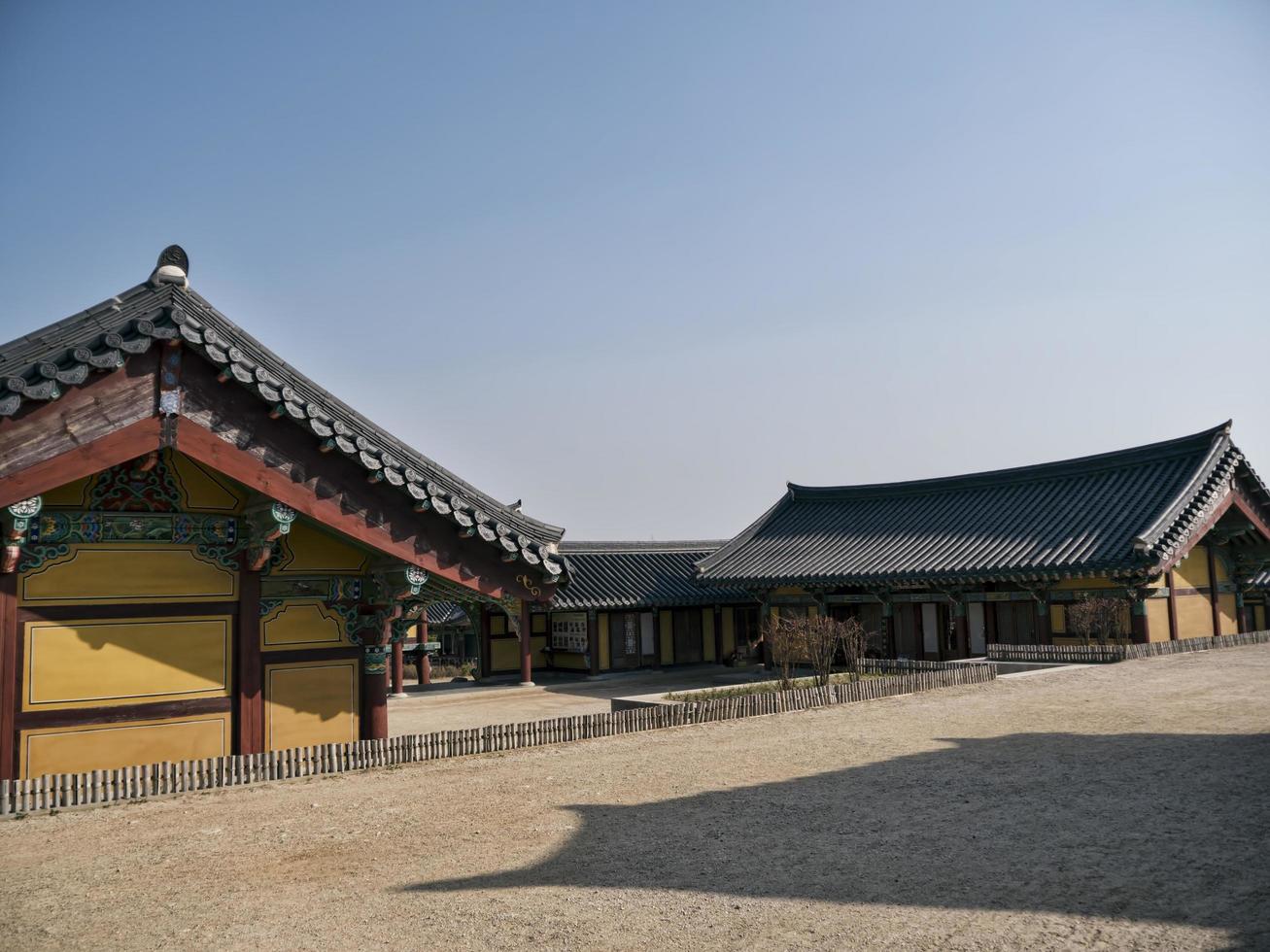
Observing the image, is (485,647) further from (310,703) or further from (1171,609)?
(1171,609)

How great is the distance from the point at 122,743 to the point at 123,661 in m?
0.97

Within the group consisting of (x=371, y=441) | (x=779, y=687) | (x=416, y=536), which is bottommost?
(x=779, y=687)

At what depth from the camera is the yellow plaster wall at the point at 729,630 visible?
3509 cm

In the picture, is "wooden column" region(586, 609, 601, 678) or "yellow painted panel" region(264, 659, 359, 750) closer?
"yellow painted panel" region(264, 659, 359, 750)

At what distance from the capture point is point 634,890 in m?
7.44

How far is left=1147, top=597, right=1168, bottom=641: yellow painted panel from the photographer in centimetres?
2612

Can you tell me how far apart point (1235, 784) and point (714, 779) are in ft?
19.2

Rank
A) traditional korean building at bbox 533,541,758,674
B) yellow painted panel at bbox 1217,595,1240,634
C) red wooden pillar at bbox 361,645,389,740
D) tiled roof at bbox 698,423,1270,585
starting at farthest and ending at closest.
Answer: traditional korean building at bbox 533,541,758,674, yellow painted panel at bbox 1217,595,1240,634, tiled roof at bbox 698,423,1270,585, red wooden pillar at bbox 361,645,389,740

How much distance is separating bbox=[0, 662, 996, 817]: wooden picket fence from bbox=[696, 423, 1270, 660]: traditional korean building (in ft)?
32.2

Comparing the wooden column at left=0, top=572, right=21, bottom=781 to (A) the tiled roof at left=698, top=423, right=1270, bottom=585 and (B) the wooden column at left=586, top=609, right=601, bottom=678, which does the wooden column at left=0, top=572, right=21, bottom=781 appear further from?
(A) the tiled roof at left=698, top=423, right=1270, bottom=585

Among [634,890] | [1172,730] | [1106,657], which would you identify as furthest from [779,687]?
[634,890]

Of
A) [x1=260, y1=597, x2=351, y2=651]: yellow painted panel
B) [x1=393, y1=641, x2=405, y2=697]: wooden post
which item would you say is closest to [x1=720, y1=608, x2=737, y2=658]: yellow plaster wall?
[x1=393, y1=641, x2=405, y2=697]: wooden post

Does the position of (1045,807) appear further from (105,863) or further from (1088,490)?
(1088,490)

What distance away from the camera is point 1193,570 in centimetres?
2877
